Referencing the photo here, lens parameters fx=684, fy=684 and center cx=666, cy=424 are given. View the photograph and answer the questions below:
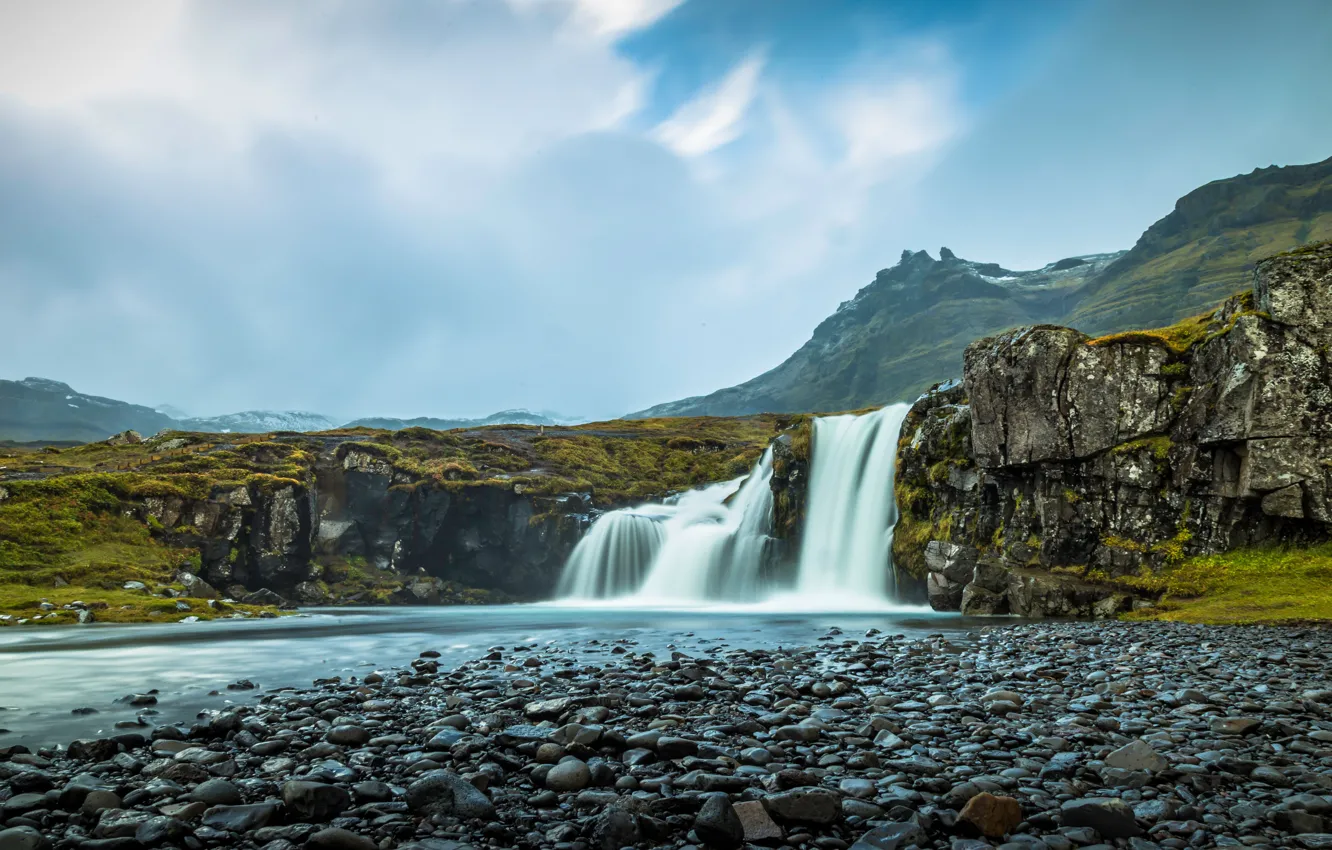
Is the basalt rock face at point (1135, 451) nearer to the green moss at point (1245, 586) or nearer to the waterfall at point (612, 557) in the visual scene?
the green moss at point (1245, 586)

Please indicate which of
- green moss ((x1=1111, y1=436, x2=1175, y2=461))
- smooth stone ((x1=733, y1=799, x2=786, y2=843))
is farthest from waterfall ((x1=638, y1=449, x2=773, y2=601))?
smooth stone ((x1=733, y1=799, x2=786, y2=843))

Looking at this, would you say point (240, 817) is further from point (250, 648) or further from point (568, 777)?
point (250, 648)

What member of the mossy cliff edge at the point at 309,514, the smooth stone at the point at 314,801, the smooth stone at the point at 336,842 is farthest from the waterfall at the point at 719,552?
the smooth stone at the point at 336,842

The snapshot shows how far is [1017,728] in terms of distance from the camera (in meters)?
7.96

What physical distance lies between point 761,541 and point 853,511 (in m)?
7.34

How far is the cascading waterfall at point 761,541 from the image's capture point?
128ft

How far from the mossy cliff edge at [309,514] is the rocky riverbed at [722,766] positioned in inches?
1085

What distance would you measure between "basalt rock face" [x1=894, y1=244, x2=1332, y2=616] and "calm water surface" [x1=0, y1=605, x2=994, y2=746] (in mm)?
4657

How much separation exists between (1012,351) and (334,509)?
49434 mm

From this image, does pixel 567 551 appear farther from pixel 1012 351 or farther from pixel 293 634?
pixel 1012 351

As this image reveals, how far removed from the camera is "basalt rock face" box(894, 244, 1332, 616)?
2294 centimetres

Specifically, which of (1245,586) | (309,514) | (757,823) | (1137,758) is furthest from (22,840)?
(309,514)

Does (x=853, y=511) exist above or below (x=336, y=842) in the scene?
above

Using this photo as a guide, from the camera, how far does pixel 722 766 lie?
6.52 m
